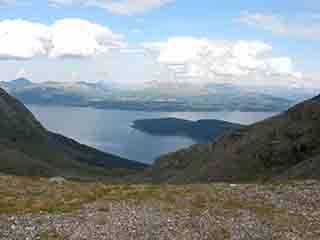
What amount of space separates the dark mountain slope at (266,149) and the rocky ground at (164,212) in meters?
53.7

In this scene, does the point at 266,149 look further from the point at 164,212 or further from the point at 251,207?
the point at 164,212

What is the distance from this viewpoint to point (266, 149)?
4075 inches

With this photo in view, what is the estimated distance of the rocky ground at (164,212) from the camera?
2334 centimetres

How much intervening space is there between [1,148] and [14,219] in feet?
496

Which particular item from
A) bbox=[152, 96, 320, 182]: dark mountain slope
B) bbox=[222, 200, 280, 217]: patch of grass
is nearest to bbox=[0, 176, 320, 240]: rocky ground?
bbox=[222, 200, 280, 217]: patch of grass

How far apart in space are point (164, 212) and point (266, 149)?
81.7 meters

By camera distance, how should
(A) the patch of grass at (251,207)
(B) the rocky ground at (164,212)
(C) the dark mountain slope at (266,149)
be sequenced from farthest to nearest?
1. (C) the dark mountain slope at (266,149)
2. (A) the patch of grass at (251,207)
3. (B) the rocky ground at (164,212)

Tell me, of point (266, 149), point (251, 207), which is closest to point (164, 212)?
point (251, 207)

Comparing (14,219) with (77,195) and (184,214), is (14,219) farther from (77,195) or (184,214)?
(184,214)

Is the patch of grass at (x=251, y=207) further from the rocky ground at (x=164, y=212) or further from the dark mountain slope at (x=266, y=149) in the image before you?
the dark mountain slope at (x=266, y=149)

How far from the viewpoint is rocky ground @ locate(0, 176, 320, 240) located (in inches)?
919

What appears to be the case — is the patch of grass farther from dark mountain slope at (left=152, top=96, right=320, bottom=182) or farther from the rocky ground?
dark mountain slope at (left=152, top=96, right=320, bottom=182)

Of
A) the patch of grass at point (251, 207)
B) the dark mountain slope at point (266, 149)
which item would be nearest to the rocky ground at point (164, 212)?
the patch of grass at point (251, 207)

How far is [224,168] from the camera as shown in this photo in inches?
3920
